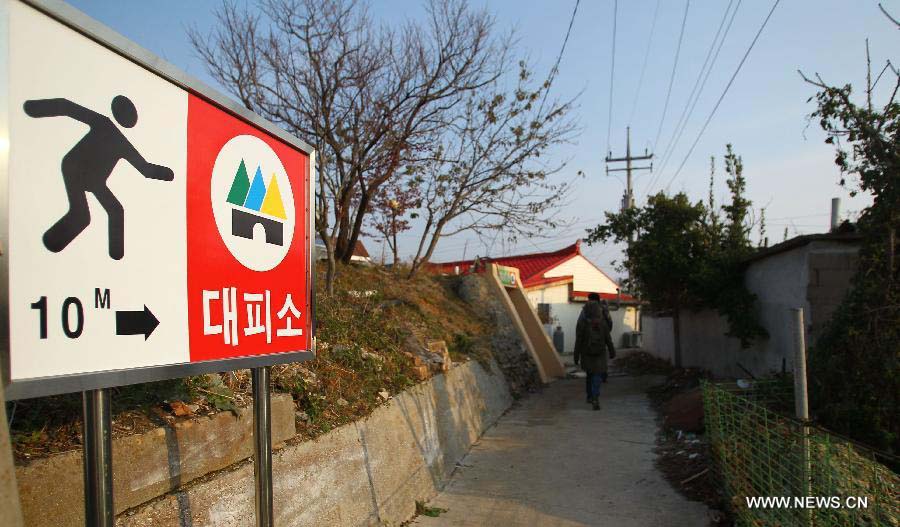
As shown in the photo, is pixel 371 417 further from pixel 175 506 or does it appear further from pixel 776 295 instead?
pixel 776 295

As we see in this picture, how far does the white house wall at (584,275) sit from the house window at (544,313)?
3.13 metres

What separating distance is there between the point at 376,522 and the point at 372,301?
4.56 metres

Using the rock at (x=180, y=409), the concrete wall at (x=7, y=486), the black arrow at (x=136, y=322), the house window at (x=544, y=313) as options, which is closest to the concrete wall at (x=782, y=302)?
the rock at (x=180, y=409)

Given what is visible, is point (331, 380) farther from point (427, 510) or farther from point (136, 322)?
point (136, 322)

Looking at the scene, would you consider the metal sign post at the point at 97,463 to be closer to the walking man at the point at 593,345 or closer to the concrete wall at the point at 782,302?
the concrete wall at the point at 782,302

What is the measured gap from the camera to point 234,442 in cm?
343

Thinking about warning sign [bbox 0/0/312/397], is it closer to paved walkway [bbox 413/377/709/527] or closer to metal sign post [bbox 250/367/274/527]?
metal sign post [bbox 250/367/274/527]

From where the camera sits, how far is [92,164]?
5.74 ft

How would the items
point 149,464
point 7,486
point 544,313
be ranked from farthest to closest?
1. point 544,313
2. point 149,464
3. point 7,486

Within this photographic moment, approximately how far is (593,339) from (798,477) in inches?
265

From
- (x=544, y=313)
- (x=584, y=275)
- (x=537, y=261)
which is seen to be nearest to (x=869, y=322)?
(x=544, y=313)

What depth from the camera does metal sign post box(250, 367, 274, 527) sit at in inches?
99.0

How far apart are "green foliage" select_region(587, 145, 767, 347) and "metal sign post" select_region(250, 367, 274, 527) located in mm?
9303

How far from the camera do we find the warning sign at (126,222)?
1.56 m
